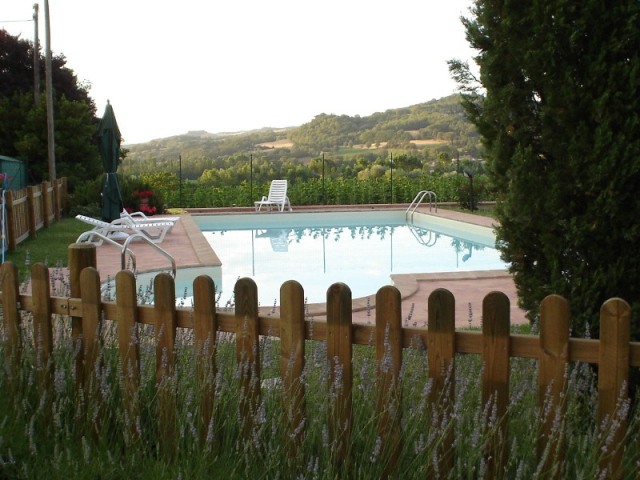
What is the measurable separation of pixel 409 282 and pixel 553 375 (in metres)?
5.98

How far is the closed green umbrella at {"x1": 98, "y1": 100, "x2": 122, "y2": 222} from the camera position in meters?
13.4

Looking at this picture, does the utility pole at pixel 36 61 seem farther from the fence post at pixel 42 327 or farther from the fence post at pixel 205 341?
the fence post at pixel 205 341

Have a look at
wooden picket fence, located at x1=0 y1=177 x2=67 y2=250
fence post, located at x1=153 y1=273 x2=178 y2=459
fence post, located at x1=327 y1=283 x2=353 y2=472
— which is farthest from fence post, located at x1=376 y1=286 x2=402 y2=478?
wooden picket fence, located at x1=0 y1=177 x2=67 y2=250

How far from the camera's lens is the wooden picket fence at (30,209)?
36.1ft

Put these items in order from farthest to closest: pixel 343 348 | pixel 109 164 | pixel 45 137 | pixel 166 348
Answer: pixel 45 137 → pixel 109 164 → pixel 166 348 → pixel 343 348

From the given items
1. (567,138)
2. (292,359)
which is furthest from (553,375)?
(567,138)

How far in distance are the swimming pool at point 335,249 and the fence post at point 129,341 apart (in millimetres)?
5789

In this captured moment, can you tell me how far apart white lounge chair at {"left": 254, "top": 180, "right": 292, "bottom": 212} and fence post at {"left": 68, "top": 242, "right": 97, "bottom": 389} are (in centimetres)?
1620

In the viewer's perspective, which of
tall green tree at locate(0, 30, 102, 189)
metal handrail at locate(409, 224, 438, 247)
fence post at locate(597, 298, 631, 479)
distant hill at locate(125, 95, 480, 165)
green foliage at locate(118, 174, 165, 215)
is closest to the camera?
fence post at locate(597, 298, 631, 479)

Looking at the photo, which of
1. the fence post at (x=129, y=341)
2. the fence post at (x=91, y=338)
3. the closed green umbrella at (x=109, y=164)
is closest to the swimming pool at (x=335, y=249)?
the closed green umbrella at (x=109, y=164)

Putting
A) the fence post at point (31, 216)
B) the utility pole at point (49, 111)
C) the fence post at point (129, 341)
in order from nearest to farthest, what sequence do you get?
→ the fence post at point (129, 341)
the fence post at point (31, 216)
the utility pole at point (49, 111)

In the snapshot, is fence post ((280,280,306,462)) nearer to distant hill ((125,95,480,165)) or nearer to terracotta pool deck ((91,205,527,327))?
terracotta pool deck ((91,205,527,327))

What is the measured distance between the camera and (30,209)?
12773 millimetres

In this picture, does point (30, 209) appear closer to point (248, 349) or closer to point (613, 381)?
point (248, 349)
